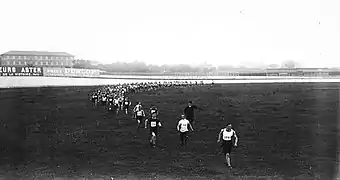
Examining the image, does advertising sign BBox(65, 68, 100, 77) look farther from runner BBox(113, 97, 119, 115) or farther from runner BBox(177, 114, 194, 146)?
runner BBox(177, 114, 194, 146)

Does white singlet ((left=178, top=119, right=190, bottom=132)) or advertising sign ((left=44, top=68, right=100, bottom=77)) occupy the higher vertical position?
advertising sign ((left=44, top=68, right=100, bottom=77))

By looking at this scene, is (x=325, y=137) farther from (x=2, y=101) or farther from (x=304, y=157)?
(x=2, y=101)

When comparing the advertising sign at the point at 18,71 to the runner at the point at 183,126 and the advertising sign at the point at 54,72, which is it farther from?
the runner at the point at 183,126

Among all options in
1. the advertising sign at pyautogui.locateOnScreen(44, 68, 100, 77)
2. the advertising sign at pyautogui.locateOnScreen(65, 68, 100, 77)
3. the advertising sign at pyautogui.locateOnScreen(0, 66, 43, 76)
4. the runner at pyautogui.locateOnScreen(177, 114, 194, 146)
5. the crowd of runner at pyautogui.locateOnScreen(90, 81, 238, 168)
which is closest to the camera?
the crowd of runner at pyautogui.locateOnScreen(90, 81, 238, 168)

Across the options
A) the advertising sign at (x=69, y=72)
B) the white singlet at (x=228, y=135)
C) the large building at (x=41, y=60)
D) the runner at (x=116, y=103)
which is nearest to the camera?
the white singlet at (x=228, y=135)

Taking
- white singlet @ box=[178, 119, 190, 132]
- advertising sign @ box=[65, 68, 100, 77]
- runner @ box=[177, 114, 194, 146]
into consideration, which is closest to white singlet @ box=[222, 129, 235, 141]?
runner @ box=[177, 114, 194, 146]

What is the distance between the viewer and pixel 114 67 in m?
51.9

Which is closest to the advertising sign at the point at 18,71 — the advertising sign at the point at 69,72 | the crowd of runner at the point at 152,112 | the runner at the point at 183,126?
the advertising sign at the point at 69,72

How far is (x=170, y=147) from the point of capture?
14719 mm

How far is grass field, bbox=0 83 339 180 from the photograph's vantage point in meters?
11.3

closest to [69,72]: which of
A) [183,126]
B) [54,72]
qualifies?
[54,72]

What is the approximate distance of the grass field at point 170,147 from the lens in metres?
11.3

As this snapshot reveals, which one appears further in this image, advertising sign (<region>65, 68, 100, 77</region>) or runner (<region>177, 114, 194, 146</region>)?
advertising sign (<region>65, 68, 100, 77</region>)

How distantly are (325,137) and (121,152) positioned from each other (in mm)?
8941
